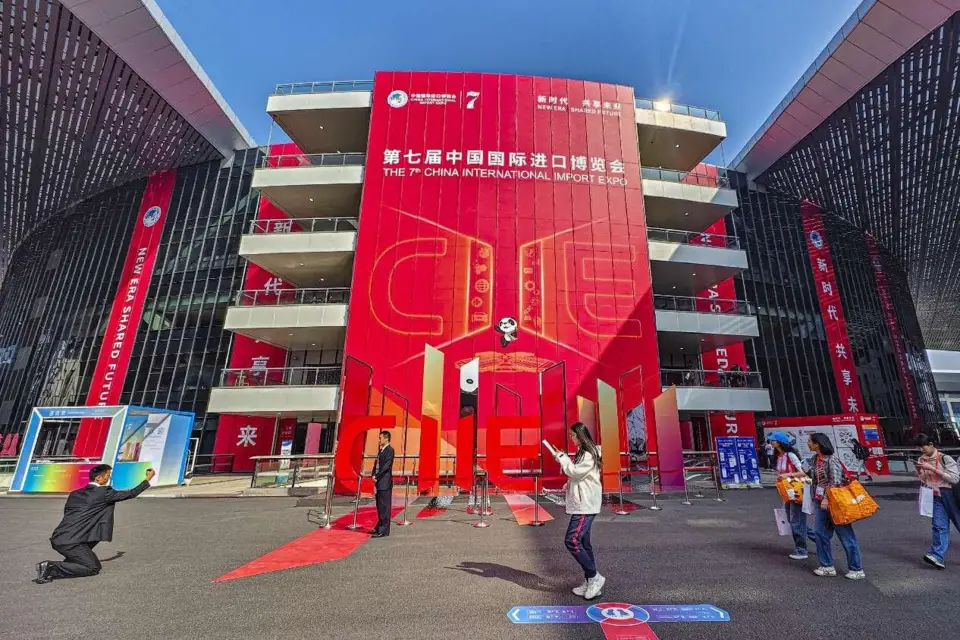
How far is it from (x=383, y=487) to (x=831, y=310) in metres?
37.4

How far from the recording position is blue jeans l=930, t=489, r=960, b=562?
18.7ft

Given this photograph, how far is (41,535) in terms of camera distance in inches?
324

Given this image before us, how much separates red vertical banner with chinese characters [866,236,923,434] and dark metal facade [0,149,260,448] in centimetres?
5017

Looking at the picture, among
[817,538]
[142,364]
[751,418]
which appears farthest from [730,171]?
[142,364]

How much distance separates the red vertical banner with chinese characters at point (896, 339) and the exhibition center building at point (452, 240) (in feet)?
1.54

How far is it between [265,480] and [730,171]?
124ft

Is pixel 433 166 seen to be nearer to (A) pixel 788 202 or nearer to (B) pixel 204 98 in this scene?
(B) pixel 204 98

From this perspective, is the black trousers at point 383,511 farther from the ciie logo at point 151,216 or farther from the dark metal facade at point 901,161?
the ciie logo at point 151,216

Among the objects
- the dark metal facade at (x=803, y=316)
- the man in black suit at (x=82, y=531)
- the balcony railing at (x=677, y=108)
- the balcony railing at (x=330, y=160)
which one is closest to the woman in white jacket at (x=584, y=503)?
the man in black suit at (x=82, y=531)

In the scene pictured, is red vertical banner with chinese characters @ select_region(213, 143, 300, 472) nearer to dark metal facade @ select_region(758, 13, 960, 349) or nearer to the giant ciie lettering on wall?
the giant ciie lettering on wall

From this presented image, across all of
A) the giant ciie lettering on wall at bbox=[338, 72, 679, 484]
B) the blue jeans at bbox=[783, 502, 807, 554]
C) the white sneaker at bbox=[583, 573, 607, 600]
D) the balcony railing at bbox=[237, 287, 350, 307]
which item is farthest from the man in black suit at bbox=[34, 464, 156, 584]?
the balcony railing at bbox=[237, 287, 350, 307]

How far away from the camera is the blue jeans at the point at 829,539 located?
518cm

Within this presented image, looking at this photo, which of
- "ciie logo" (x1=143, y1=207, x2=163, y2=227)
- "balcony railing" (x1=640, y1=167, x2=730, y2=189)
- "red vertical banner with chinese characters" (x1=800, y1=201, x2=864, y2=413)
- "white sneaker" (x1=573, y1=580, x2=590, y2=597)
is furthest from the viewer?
"ciie logo" (x1=143, y1=207, x2=163, y2=227)

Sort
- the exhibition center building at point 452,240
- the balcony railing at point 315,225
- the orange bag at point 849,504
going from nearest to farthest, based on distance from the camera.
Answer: the orange bag at point 849,504
the exhibition center building at point 452,240
the balcony railing at point 315,225
